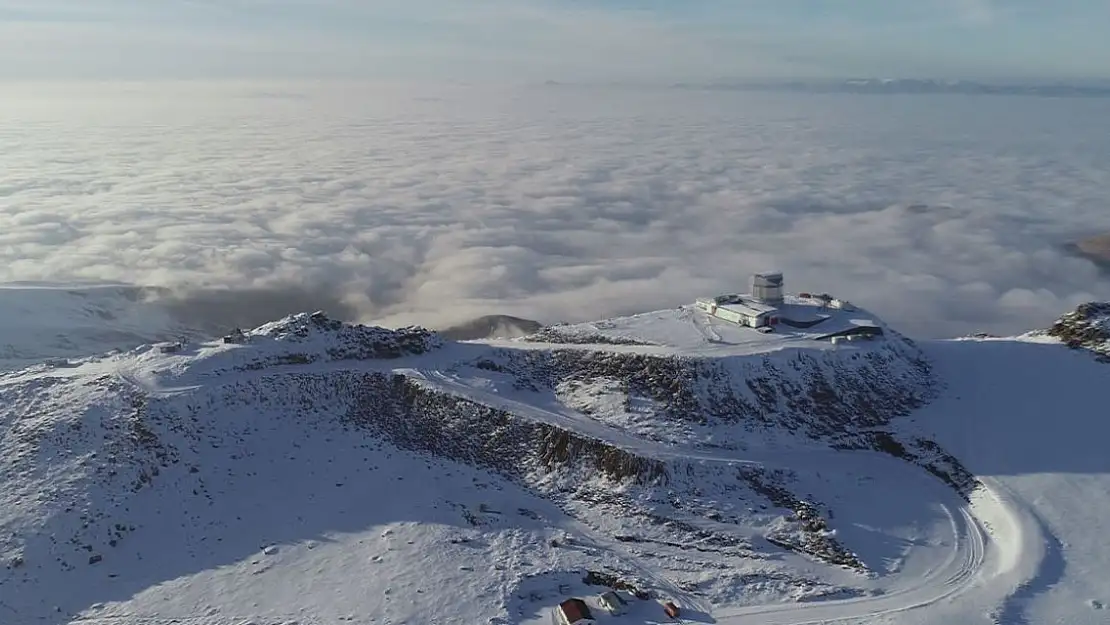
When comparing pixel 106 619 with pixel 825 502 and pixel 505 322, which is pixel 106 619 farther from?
pixel 505 322

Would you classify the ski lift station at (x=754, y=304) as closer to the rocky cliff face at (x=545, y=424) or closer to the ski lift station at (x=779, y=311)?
the ski lift station at (x=779, y=311)

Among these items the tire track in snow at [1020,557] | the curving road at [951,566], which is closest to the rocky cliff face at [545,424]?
the curving road at [951,566]

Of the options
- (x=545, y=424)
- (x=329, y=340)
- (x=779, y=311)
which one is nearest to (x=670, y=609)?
(x=545, y=424)

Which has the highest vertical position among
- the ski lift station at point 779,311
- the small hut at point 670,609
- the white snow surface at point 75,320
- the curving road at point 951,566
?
the ski lift station at point 779,311

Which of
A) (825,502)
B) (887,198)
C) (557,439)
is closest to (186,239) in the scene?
(557,439)

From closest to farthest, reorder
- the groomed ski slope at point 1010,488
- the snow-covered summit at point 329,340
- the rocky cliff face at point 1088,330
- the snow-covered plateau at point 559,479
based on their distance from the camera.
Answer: the groomed ski slope at point 1010,488 → the snow-covered plateau at point 559,479 → the snow-covered summit at point 329,340 → the rocky cliff face at point 1088,330

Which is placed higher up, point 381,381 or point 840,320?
point 840,320
